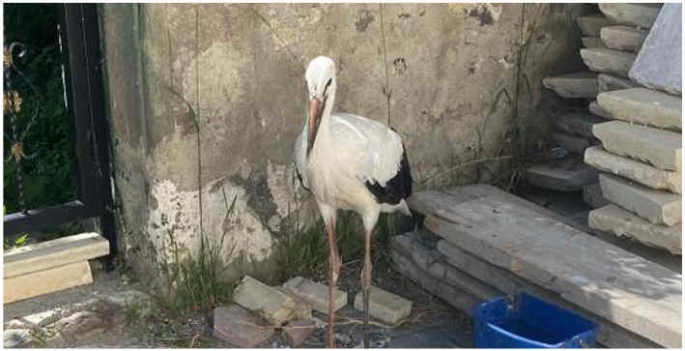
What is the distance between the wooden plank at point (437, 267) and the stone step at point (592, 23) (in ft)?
5.47

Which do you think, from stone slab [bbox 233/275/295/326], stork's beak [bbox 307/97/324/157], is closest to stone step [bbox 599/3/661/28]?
stork's beak [bbox 307/97/324/157]

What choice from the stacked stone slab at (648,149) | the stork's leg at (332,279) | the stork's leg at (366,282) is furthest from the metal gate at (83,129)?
the stacked stone slab at (648,149)

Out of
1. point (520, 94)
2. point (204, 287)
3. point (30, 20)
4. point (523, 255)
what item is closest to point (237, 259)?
point (204, 287)

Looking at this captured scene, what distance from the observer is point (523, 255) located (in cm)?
472

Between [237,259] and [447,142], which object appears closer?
[237,259]

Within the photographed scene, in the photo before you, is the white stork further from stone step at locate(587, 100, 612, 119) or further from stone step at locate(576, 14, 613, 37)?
stone step at locate(576, 14, 613, 37)

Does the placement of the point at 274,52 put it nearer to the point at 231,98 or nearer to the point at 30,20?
the point at 231,98

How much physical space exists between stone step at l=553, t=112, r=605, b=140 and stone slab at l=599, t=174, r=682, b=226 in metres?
0.91

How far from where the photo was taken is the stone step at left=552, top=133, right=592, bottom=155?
19.5ft

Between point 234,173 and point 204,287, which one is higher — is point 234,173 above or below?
above

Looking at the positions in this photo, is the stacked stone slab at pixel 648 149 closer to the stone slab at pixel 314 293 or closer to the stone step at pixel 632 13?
the stone step at pixel 632 13

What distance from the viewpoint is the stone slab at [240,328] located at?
4703mm

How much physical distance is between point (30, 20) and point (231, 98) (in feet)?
9.88

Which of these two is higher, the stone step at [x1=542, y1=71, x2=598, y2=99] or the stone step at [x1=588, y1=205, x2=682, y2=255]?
the stone step at [x1=542, y1=71, x2=598, y2=99]
